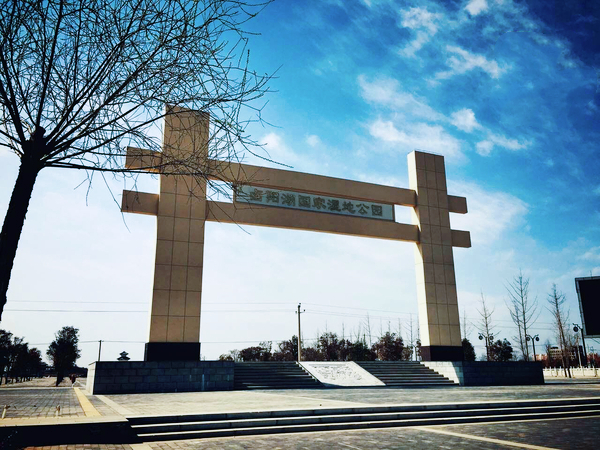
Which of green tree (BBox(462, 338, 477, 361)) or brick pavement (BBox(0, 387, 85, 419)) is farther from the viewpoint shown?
green tree (BBox(462, 338, 477, 361))

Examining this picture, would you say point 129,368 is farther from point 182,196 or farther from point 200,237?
point 182,196

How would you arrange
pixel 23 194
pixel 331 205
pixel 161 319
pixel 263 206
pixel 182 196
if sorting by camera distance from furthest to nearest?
pixel 331 205 < pixel 263 206 < pixel 182 196 < pixel 161 319 < pixel 23 194

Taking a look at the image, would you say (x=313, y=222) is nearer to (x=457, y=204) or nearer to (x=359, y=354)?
(x=457, y=204)

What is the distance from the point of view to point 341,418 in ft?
25.8

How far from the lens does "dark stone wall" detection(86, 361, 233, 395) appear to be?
13.9 m

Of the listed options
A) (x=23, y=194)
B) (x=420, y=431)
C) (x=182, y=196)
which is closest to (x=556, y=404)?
(x=420, y=431)

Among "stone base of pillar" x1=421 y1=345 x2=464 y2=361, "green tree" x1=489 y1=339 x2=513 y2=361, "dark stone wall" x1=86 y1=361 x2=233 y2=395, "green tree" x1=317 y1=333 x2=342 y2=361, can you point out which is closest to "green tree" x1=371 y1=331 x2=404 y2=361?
"green tree" x1=317 y1=333 x2=342 y2=361

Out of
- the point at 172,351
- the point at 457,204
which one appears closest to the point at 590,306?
the point at 457,204

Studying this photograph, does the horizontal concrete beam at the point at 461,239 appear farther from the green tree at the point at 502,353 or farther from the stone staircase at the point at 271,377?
the green tree at the point at 502,353

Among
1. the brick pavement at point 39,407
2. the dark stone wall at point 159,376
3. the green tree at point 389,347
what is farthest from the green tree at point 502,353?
the brick pavement at point 39,407

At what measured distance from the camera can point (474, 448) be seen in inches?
216

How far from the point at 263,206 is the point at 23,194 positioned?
47.5ft

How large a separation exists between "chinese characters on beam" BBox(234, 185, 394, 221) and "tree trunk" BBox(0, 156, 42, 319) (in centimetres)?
1386

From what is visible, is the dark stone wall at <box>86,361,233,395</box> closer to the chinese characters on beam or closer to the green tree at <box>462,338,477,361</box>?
the chinese characters on beam
